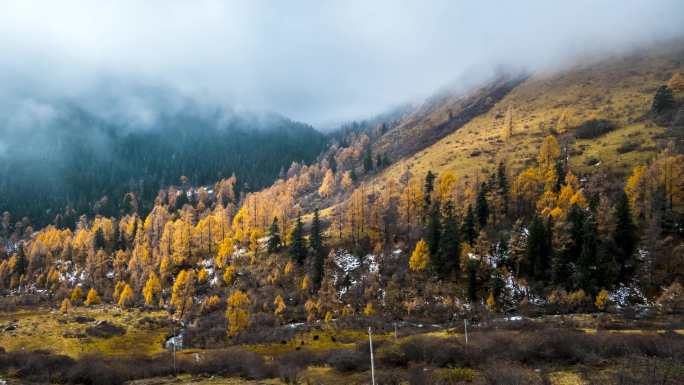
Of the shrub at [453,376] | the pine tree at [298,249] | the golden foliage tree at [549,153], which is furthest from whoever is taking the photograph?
the golden foliage tree at [549,153]

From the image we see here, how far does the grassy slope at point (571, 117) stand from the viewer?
372ft

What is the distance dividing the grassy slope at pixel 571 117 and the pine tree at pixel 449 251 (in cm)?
3942

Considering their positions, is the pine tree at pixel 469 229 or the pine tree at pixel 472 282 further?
the pine tree at pixel 469 229

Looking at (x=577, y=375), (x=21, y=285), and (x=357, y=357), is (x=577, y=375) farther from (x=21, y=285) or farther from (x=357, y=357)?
(x=21, y=285)

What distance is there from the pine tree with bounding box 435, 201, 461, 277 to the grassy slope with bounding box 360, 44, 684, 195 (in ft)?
129

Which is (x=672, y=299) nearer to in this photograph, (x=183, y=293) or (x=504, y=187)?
(x=504, y=187)

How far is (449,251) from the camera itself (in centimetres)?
8131

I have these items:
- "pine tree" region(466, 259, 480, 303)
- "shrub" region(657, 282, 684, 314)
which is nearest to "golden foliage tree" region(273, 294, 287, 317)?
"pine tree" region(466, 259, 480, 303)

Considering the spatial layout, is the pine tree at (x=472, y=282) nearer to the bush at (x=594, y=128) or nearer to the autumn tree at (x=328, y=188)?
the bush at (x=594, y=128)

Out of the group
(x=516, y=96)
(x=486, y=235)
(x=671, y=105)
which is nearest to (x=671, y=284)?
(x=486, y=235)

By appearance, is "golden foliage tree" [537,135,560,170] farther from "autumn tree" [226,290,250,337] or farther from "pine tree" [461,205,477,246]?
"autumn tree" [226,290,250,337]

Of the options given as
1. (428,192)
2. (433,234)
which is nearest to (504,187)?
(428,192)

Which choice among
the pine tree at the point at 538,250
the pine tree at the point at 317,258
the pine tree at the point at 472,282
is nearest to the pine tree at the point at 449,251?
the pine tree at the point at 472,282

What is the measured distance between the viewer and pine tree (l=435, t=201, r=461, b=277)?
3194 inches
